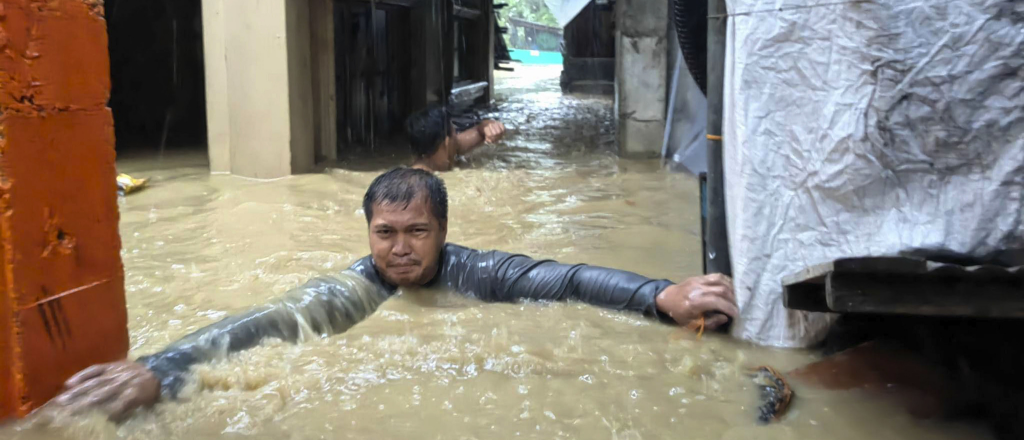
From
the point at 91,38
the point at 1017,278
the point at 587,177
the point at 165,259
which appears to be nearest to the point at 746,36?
the point at 1017,278

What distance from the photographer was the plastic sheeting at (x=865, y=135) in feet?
6.54

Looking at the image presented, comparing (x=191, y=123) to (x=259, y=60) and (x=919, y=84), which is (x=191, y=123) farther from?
(x=919, y=84)

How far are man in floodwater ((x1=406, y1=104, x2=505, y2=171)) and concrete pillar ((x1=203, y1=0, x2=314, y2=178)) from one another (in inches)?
36.2

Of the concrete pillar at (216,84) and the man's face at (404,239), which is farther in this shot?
the concrete pillar at (216,84)

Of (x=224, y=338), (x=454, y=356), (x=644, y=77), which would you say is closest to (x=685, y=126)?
(x=644, y=77)

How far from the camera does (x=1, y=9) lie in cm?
166

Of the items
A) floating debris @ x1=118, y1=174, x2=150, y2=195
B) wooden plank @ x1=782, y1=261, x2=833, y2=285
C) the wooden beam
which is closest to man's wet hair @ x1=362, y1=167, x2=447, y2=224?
wooden plank @ x1=782, y1=261, x2=833, y2=285

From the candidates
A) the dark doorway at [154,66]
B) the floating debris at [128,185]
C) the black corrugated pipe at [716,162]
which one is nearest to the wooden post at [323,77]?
the floating debris at [128,185]

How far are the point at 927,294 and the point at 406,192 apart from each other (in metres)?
1.83

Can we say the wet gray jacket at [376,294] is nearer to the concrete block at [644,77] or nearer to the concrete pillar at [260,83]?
the concrete pillar at [260,83]

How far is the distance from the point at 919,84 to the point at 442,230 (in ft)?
5.88

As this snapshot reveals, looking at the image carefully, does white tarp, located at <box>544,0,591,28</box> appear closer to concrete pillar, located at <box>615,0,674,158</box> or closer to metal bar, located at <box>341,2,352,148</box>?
concrete pillar, located at <box>615,0,674,158</box>

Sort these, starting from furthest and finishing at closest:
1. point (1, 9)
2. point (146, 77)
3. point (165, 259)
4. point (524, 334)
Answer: point (146, 77) < point (165, 259) < point (524, 334) < point (1, 9)

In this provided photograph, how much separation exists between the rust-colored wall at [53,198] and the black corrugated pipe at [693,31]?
2215mm
